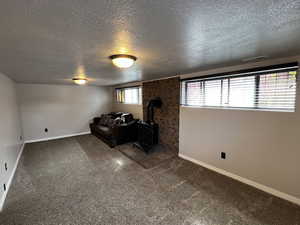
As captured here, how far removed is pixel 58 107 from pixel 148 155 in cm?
401

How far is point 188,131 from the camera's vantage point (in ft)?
10.8

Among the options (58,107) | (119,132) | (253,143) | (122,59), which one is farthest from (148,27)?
(58,107)

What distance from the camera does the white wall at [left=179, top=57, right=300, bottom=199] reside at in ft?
6.37

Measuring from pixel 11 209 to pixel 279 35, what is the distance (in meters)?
3.70

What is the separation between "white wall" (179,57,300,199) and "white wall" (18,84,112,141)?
443 cm

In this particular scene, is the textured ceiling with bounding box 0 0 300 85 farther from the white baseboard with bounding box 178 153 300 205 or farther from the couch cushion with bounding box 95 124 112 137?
the couch cushion with bounding box 95 124 112 137

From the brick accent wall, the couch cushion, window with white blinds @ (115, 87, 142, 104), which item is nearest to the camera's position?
the brick accent wall

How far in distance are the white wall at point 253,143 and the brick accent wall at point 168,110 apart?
0.51m

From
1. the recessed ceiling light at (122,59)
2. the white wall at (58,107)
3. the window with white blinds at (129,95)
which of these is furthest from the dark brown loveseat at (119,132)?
the recessed ceiling light at (122,59)

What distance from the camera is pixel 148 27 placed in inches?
41.8

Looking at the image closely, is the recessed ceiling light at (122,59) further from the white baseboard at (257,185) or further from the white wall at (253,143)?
the white baseboard at (257,185)

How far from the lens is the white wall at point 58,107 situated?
4621 mm

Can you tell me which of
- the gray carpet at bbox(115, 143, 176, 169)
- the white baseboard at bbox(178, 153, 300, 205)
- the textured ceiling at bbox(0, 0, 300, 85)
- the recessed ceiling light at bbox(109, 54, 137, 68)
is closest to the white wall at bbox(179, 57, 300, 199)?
the white baseboard at bbox(178, 153, 300, 205)

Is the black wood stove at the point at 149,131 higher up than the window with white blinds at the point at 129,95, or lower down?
lower down
